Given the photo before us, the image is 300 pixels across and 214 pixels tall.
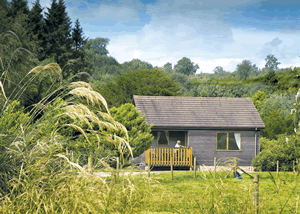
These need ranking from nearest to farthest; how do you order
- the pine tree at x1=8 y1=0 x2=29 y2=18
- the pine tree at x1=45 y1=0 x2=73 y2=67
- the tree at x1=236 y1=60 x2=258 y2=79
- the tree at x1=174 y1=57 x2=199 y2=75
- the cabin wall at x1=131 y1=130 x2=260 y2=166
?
the tree at x1=236 y1=60 x2=258 y2=79 < the cabin wall at x1=131 y1=130 x2=260 y2=166 < the pine tree at x1=8 y1=0 x2=29 y2=18 < the pine tree at x1=45 y1=0 x2=73 y2=67 < the tree at x1=174 y1=57 x2=199 y2=75

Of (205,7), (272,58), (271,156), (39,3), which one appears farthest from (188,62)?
(205,7)

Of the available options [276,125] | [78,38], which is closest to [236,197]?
[276,125]

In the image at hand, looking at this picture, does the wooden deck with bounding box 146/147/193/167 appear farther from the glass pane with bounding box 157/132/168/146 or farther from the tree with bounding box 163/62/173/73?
the tree with bounding box 163/62/173/73

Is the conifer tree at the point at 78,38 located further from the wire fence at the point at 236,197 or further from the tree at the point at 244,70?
the wire fence at the point at 236,197

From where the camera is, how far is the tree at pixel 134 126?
1430 centimetres

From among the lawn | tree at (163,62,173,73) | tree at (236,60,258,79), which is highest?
tree at (163,62,173,73)

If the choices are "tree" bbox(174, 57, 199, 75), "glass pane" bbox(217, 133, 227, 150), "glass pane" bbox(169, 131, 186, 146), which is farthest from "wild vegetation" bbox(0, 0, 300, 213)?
"tree" bbox(174, 57, 199, 75)

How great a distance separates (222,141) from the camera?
19.6 metres

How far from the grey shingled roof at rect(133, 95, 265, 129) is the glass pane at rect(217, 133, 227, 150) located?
0.77 m

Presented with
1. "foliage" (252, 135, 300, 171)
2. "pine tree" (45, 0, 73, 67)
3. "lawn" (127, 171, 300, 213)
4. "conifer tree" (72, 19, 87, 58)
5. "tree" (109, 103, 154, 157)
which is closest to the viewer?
"lawn" (127, 171, 300, 213)

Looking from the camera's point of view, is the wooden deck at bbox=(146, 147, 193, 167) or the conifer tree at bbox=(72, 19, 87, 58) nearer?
the wooden deck at bbox=(146, 147, 193, 167)

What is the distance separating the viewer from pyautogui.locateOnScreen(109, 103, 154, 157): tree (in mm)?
14305

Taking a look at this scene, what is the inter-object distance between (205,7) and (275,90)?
19.1 ft

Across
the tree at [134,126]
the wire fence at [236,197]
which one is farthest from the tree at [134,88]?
the wire fence at [236,197]
